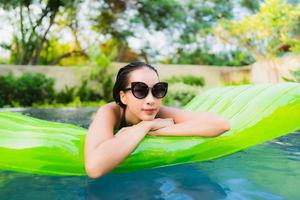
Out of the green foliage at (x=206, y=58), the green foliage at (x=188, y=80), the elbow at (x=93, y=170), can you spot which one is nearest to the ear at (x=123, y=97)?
the elbow at (x=93, y=170)

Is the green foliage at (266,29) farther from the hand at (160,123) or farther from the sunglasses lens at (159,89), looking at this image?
the sunglasses lens at (159,89)

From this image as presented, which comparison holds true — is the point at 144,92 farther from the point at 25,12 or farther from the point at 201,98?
the point at 25,12

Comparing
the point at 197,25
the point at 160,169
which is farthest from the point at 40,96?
the point at 160,169

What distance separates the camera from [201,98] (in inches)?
162

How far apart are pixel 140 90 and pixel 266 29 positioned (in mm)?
11888

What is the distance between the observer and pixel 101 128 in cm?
222

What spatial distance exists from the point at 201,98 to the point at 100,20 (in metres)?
14.8

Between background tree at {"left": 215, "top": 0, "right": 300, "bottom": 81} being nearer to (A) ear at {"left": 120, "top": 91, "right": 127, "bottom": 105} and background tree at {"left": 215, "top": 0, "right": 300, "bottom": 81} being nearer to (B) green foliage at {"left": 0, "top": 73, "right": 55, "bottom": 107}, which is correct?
(B) green foliage at {"left": 0, "top": 73, "right": 55, "bottom": 107}

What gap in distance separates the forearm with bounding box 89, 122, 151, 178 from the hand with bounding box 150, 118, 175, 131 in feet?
0.69

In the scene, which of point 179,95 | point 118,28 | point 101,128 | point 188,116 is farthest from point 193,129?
point 118,28

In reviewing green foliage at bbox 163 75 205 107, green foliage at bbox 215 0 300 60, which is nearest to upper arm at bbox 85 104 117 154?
green foliage at bbox 163 75 205 107

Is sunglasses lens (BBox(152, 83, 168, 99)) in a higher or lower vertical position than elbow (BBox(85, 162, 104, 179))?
higher

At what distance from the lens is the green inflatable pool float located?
2.40 m

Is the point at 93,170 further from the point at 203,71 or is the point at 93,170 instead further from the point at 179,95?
the point at 203,71
